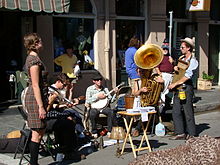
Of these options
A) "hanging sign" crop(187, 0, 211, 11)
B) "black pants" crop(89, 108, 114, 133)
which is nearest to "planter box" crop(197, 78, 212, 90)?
"hanging sign" crop(187, 0, 211, 11)

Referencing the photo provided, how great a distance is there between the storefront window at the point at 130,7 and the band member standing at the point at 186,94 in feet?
19.6

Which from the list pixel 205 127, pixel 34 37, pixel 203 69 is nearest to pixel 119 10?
pixel 203 69

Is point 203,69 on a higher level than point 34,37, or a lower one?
lower

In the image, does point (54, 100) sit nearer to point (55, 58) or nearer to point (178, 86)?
point (178, 86)

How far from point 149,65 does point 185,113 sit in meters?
1.45

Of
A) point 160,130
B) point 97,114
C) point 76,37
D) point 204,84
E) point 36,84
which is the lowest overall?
point 204,84

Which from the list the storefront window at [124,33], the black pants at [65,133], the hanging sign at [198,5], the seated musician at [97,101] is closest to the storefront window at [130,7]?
the storefront window at [124,33]

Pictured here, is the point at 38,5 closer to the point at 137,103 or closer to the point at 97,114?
the point at 97,114

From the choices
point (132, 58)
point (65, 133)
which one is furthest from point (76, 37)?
point (65, 133)

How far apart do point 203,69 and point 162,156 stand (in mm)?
12887

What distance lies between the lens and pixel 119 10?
13094mm

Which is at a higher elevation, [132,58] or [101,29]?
[101,29]

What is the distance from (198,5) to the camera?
13.5 m

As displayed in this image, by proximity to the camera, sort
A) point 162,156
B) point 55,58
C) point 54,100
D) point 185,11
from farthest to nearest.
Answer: point 185,11
point 55,58
point 54,100
point 162,156
